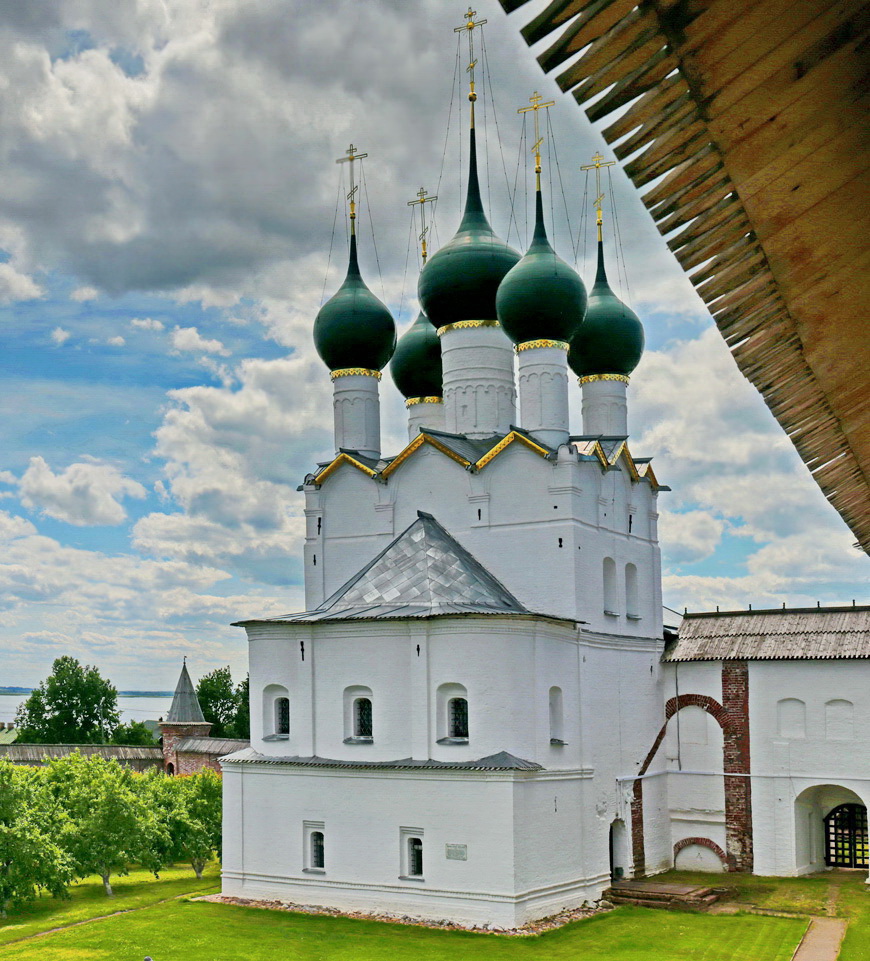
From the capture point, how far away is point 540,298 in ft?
71.3

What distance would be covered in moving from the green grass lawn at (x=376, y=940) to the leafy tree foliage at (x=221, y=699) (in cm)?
2754

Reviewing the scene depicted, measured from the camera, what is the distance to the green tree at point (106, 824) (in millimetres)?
22625

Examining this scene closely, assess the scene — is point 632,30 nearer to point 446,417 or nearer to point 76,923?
point 76,923

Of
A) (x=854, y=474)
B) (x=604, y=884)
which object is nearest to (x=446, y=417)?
(x=604, y=884)

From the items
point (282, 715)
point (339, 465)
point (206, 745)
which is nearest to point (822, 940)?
point (282, 715)

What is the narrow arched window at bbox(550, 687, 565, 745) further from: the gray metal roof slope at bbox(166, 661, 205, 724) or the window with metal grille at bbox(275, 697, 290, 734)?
the gray metal roof slope at bbox(166, 661, 205, 724)

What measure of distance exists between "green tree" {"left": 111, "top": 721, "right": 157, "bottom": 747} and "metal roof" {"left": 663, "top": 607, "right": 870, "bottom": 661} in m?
26.8

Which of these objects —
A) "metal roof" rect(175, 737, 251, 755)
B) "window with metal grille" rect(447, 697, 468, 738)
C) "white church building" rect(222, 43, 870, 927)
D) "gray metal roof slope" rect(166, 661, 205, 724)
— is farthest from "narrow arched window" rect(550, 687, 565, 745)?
"gray metal roof slope" rect(166, 661, 205, 724)

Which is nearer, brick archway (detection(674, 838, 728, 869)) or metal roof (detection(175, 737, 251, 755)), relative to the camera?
brick archway (detection(674, 838, 728, 869))

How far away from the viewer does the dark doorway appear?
2358cm

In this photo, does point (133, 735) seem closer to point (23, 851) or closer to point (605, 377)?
point (23, 851)

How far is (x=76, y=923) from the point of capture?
19.1 meters

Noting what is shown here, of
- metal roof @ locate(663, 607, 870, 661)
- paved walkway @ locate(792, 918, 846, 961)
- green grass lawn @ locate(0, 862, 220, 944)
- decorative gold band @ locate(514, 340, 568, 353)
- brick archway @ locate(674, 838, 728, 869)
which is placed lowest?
green grass lawn @ locate(0, 862, 220, 944)

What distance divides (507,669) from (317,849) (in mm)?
4814
